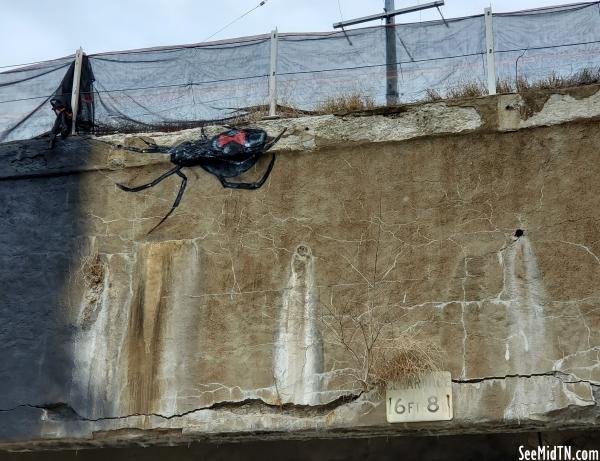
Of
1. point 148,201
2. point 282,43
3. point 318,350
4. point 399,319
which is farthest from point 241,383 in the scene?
point 282,43

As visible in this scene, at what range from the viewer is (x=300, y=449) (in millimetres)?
8008

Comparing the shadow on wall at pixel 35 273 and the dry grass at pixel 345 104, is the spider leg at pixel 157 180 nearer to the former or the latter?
the shadow on wall at pixel 35 273

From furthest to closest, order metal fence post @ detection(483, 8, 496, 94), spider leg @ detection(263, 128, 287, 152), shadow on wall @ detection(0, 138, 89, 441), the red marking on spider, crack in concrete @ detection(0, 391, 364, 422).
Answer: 1. the red marking on spider
2. spider leg @ detection(263, 128, 287, 152)
3. metal fence post @ detection(483, 8, 496, 94)
4. shadow on wall @ detection(0, 138, 89, 441)
5. crack in concrete @ detection(0, 391, 364, 422)

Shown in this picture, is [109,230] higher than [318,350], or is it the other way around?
[109,230]

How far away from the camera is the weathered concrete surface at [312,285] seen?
6438 millimetres

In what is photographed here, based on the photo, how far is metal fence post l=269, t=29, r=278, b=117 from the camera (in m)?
7.62

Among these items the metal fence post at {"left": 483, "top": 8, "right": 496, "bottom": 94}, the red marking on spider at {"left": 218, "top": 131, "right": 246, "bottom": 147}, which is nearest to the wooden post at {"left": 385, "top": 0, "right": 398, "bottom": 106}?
the metal fence post at {"left": 483, "top": 8, "right": 496, "bottom": 94}

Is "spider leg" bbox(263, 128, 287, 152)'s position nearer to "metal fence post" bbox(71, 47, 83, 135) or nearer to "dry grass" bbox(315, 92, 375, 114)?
"dry grass" bbox(315, 92, 375, 114)

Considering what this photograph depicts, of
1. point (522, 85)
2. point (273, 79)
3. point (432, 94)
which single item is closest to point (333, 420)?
point (432, 94)

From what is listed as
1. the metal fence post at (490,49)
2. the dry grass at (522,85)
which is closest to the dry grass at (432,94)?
the dry grass at (522,85)

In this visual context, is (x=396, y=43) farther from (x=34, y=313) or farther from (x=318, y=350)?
(x=34, y=313)

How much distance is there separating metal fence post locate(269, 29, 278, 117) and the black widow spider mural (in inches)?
10.2

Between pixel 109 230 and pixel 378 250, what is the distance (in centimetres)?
222

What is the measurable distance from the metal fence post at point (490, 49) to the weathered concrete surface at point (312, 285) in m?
0.27
